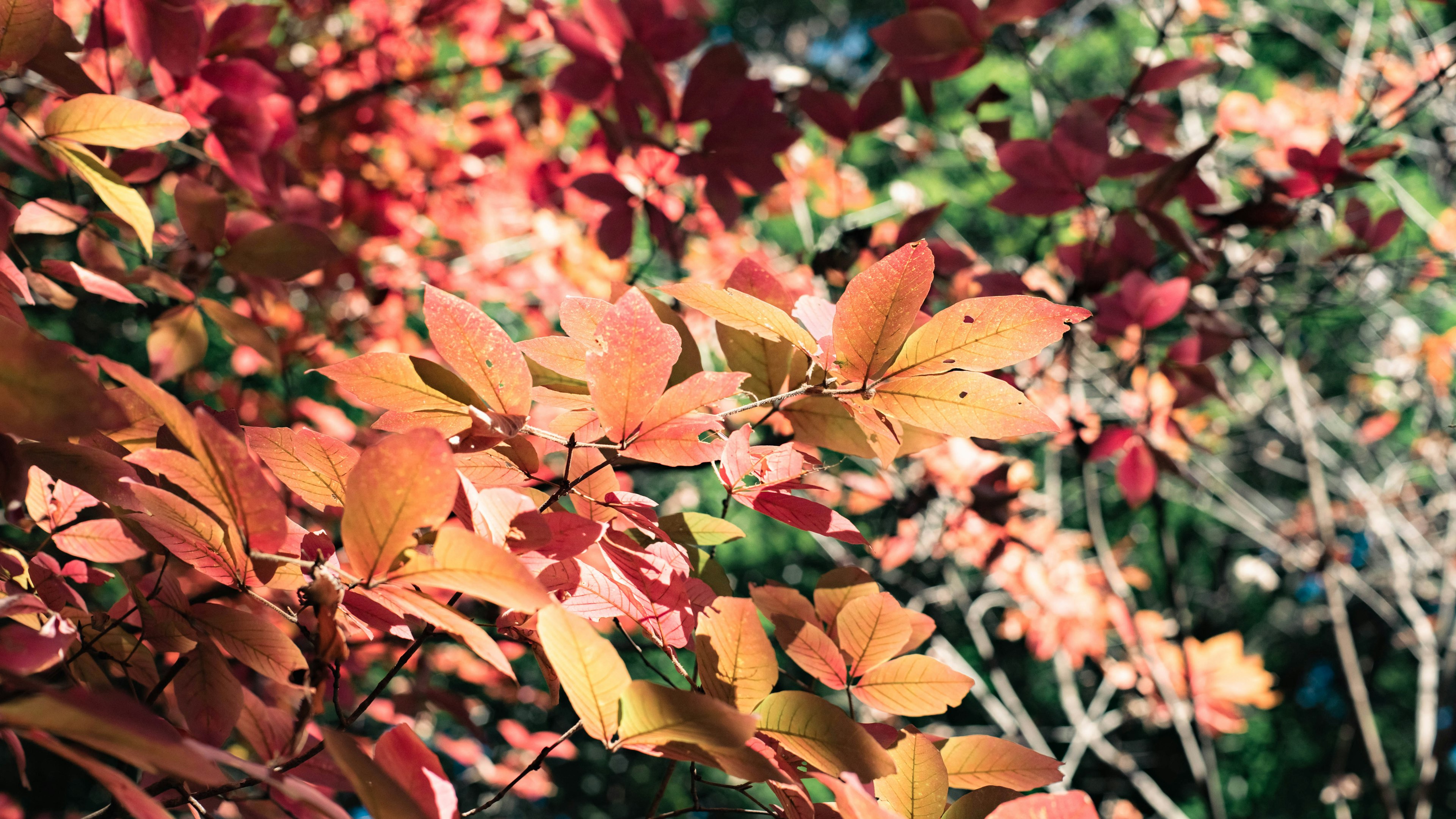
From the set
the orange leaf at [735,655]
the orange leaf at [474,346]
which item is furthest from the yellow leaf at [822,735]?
the orange leaf at [474,346]

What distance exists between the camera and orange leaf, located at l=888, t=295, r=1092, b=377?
466mm

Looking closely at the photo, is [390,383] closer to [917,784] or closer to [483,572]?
[483,572]

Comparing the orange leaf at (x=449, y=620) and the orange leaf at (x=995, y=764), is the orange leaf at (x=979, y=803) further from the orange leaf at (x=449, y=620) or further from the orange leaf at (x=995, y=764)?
the orange leaf at (x=449, y=620)

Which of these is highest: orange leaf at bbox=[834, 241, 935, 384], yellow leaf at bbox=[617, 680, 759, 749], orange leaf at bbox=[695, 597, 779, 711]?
orange leaf at bbox=[834, 241, 935, 384]

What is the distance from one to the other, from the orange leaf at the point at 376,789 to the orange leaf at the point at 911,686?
312 millimetres

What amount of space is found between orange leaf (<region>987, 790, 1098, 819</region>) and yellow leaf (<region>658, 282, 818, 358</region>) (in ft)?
0.85

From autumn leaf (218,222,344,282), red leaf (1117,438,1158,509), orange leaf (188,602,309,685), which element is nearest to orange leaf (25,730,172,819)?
orange leaf (188,602,309,685)

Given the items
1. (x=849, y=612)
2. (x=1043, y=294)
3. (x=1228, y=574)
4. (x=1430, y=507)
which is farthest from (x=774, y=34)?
(x=849, y=612)

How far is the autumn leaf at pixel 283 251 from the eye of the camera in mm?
790

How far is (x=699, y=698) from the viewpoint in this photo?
1.29 feet

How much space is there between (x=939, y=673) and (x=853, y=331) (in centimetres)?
25

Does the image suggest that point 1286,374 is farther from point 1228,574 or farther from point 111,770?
point 1228,574

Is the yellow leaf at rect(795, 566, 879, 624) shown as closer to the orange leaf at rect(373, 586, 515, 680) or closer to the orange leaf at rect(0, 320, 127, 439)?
the orange leaf at rect(373, 586, 515, 680)

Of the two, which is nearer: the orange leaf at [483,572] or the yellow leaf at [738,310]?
the orange leaf at [483,572]
